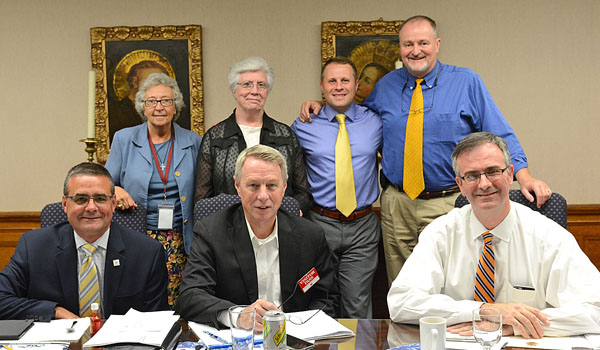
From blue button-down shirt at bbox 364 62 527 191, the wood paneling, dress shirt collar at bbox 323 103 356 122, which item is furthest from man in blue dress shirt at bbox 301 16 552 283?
the wood paneling

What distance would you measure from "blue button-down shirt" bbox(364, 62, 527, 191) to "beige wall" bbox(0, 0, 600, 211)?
53.0 inches

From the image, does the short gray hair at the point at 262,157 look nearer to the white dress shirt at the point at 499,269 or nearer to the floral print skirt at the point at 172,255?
the white dress shirt at the point at 499,269

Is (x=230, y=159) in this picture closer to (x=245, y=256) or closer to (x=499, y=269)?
(x=245, y=256)

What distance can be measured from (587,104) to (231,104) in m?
2.70

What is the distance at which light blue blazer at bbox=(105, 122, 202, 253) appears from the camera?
10.8ft

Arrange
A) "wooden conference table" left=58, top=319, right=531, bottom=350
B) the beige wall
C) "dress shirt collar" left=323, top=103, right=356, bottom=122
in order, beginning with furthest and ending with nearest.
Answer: the beige wall, "dress shirt collar" left=323, top=103, right=356, bottom=122, "wooden conference table" left=58, top=319, right=531, bottom=350

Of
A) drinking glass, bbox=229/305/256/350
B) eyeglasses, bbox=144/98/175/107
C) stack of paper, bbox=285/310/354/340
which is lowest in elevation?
stack of paper, bbox=285/310/354/340

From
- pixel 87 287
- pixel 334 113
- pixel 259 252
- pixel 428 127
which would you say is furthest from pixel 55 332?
pixel 428 127

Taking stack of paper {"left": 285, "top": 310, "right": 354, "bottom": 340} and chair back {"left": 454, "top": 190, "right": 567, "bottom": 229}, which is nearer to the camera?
stack of paper {"left": 285, "top": 310, "right": 354, "bottom": 340}

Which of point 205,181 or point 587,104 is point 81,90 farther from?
point 587,104

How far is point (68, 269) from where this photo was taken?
2.53m

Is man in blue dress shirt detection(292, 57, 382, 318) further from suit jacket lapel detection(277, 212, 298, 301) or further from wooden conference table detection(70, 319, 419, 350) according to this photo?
wooden conference table detection(70, 319, 419, 350)

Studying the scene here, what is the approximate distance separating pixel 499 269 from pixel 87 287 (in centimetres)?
165

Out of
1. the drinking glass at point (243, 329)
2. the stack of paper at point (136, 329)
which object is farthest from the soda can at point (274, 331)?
the stack of paper at point (136, 329)
